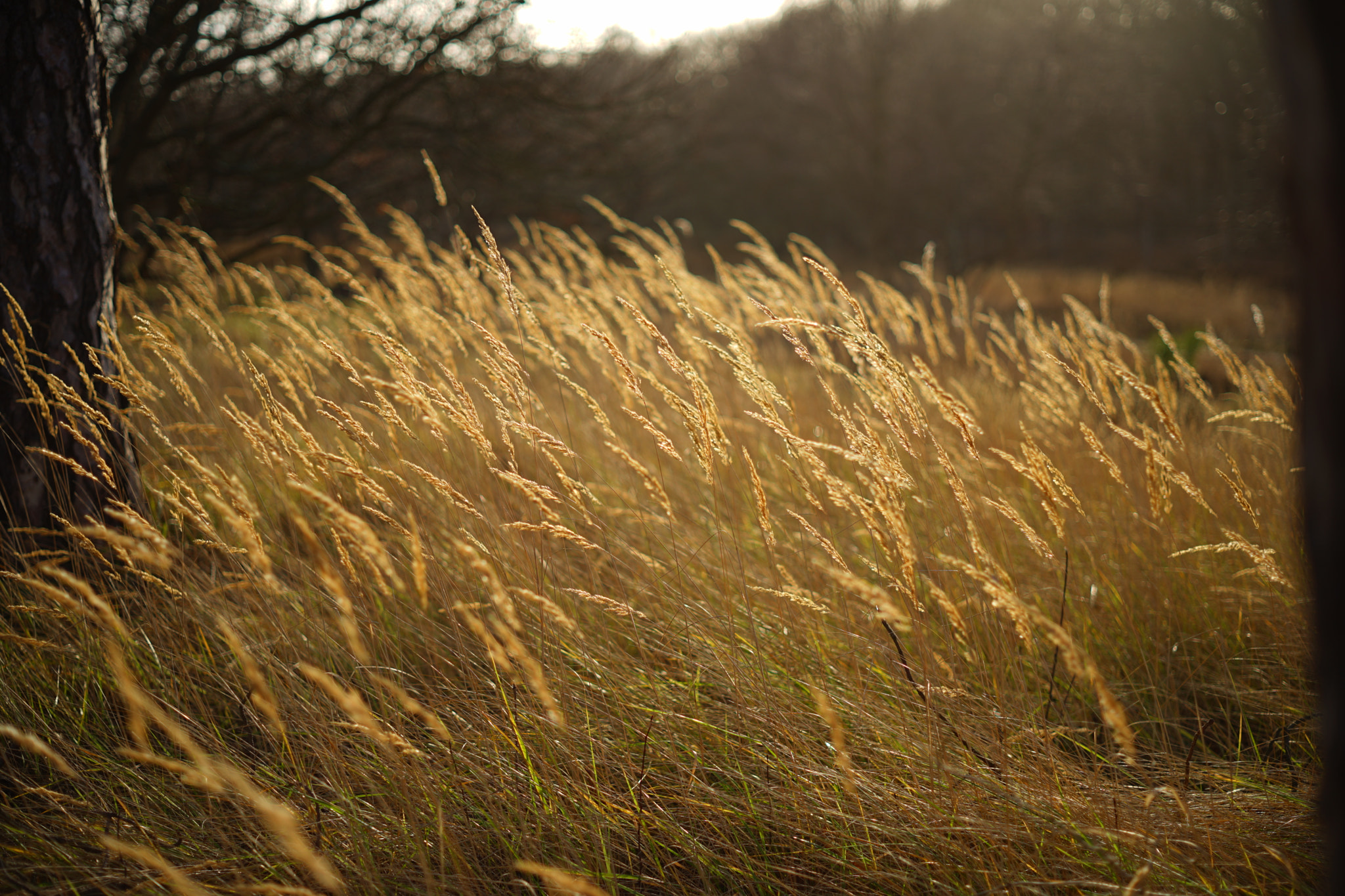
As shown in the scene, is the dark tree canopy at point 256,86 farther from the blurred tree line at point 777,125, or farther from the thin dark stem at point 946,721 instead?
the thin dark stem at point 946,721

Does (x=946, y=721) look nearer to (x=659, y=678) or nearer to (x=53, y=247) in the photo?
(x=659, y=678)

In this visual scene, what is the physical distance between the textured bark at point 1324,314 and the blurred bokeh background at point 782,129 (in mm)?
56

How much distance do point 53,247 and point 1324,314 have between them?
2699mm

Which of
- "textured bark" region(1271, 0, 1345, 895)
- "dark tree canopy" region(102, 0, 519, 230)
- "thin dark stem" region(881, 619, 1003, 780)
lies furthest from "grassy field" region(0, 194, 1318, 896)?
"dark tree canopy" region(102, 0, 519, 230)

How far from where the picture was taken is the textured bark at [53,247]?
5.83 feet

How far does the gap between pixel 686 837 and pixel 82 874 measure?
1.06 meters

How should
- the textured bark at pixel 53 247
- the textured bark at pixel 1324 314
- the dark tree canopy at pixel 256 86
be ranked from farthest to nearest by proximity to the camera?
1. the dark tree canopy at pixel 256 86
2. the textured bark at pixel 53 247
3. the textured bark at pixel 1324 314

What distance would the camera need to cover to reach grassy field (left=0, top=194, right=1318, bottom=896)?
3.48ft

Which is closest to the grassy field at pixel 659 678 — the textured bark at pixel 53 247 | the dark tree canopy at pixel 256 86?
the textured bark at pixel 53 247

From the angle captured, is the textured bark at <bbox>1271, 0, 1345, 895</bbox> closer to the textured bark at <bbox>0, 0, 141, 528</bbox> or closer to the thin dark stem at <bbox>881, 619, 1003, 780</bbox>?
the thin dark stem at <bbox>881, 619, 1003, 780</bbox>

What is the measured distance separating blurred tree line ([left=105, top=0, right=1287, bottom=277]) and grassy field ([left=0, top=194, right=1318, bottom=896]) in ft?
3.40

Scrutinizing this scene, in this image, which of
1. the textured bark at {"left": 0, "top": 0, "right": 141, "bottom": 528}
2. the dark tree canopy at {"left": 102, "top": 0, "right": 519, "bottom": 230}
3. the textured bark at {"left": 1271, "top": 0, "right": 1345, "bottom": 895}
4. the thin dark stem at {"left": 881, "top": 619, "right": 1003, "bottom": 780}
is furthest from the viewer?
the dark tree canopy at {"left": 102, "top": 0, "right": 519, "bottom": 230}

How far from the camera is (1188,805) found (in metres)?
1.11

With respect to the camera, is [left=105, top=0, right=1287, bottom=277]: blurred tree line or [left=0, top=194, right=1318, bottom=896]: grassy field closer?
[left=0, top=194, right=1318, bottom=896]: grassy field
